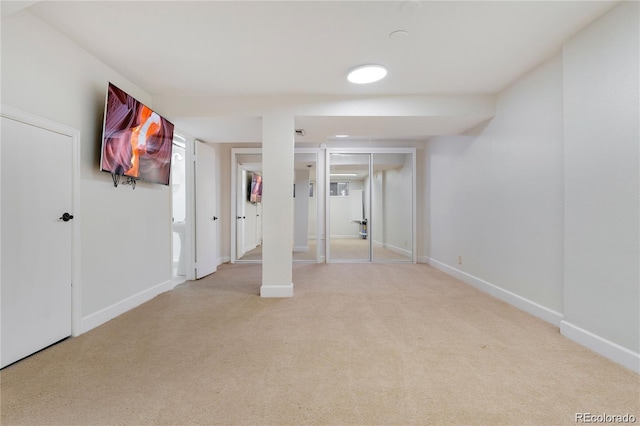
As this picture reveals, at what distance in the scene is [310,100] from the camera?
10.1 feet

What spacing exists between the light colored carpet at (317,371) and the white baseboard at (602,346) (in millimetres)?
66

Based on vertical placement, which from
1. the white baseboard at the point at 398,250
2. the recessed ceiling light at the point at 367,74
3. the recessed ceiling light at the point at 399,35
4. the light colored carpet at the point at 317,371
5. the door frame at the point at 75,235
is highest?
the recessed ceiling light at the point at 399,35

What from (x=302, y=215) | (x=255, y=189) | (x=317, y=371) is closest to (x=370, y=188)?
(x=302, y=215)

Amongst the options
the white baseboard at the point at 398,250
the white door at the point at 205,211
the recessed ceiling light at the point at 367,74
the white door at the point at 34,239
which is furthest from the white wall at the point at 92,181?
the white baseboard at the point at 398,250

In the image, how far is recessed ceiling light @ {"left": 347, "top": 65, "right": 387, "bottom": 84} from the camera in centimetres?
244

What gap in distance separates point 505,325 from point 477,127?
2.41 meters

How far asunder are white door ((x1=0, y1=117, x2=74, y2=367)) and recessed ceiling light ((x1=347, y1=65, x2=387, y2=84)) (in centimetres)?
247

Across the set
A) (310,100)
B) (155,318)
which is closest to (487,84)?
(310,100)

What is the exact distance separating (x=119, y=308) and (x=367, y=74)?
3.26 m

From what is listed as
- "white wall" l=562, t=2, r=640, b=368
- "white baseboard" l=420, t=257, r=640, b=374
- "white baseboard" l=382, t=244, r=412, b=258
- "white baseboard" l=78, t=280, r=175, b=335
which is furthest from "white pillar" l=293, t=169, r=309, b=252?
"white wall" l=562, t=2, r=640, b=368

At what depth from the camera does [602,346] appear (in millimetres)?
1818

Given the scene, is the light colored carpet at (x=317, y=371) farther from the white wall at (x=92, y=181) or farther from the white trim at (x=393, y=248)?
the white trim at (x=393, y=248)

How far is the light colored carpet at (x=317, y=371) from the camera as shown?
129cm

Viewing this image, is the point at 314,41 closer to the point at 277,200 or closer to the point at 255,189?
the point at 277,200
